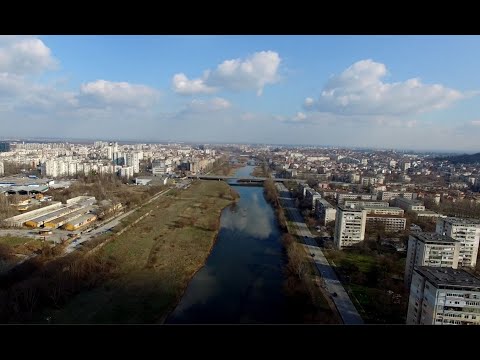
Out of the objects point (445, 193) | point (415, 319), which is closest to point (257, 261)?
point (415, 319)

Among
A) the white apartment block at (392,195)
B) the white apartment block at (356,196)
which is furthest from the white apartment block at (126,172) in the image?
the white apartment block at (392,195)

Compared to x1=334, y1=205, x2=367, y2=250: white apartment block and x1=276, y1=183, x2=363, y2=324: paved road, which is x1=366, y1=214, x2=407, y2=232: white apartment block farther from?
x1=276, y1=183, x2=363, y2=324: paved road

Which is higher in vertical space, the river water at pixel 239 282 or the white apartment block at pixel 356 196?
the white apartment block at pixel 356 196

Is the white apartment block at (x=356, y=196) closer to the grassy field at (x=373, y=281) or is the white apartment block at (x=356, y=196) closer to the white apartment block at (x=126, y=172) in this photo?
the grassy field at (x=373, y=281)

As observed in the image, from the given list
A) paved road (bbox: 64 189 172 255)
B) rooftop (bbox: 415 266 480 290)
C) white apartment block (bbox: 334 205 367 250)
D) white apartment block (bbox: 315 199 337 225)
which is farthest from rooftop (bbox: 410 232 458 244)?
paved road (bbox: 64 189 172 255)

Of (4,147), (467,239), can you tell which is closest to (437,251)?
(467,239)

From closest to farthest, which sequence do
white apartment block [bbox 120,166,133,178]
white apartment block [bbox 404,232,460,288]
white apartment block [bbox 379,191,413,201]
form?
white apartment block [bbox 404,232,460,288] < white apartment block [bbox 379,191,413,201] < white apartment block [bbox 120,166,133,178]
